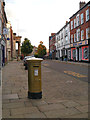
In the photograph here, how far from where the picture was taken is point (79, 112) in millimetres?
3777

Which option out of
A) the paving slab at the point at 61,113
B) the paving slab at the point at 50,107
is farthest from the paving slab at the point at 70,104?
the paving slab at the point at 61,113

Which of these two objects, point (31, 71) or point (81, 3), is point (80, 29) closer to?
point (81, 3)

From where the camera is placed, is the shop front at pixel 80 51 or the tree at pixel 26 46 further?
the tree at pixel 26 46

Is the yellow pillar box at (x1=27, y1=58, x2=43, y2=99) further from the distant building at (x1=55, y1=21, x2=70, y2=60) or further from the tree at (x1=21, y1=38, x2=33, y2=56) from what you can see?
the tree at (x1=21, y1=38, x2=33, y2=56)

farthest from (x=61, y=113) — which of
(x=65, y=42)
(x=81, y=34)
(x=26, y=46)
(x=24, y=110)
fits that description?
(x=26, y=46)

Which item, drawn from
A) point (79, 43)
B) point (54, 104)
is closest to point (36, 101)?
point (54, 104)

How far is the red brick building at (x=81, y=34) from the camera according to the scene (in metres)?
28.3

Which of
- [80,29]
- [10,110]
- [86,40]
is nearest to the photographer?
[10,110]

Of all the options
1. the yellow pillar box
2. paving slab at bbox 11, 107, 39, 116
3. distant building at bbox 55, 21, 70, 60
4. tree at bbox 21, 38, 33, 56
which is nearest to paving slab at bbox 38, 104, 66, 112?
paving slab at bbox 11, 107, 39, 116

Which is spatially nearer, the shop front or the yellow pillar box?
the yellow pillar box

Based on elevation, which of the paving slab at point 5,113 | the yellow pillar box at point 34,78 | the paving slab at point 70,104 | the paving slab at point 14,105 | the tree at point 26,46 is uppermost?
the tree at point 26,46

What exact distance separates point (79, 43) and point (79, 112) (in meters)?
29.3

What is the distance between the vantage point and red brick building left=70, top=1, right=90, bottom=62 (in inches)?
1113

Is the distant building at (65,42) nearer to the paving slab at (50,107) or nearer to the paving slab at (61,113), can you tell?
the paving slab at (50,107)
